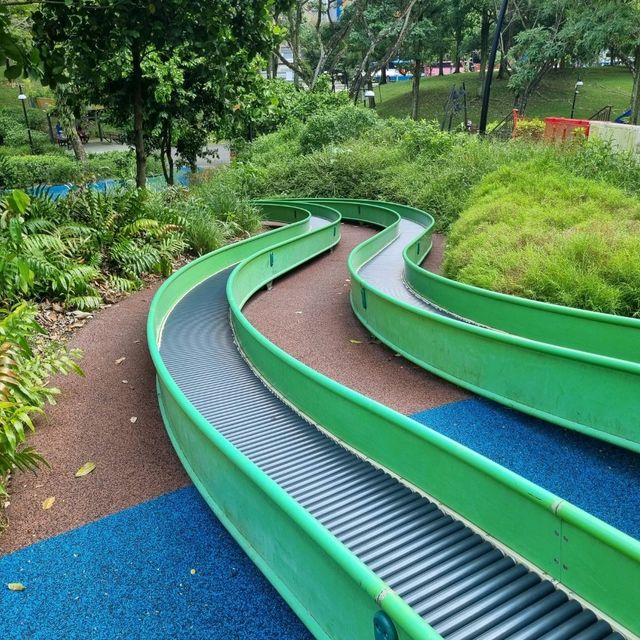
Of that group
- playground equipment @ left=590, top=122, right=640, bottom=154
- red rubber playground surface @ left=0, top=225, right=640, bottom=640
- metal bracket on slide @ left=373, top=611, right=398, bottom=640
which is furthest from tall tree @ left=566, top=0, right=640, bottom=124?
metal bracket on slide @ left=373, top=611, right=398, bottom=640

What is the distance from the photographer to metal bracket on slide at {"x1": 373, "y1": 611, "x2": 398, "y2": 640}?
6.17 ft

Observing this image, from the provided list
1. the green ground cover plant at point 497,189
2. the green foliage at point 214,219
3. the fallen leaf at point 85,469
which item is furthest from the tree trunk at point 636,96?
the fallen leaf at point 85,469

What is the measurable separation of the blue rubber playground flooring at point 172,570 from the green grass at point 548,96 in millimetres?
35676

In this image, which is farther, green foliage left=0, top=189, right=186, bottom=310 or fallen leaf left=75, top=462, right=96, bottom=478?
green foliage left=0, top=189, right=186, bottom=310

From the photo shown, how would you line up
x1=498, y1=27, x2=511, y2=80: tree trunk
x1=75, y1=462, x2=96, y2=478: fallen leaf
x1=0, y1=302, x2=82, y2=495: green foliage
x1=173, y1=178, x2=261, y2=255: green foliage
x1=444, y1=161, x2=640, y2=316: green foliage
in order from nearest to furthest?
x1=0, y1=302, x2=82, y2=495: green foliage
x1=75, y1=462, x2=96, y2=478: fallen leaf
x1=444, y1=161, x2=640, y2=316: green foliage
x1=173, y1=178, x2=261, y2=255: green foliage
x1=498, y1=27, x2=511, y2=80: tree trunk

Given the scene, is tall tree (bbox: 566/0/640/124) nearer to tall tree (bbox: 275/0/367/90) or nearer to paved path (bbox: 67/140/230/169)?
tall tree (bbox: 275/0/367/90)

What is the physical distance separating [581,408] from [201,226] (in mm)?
7208

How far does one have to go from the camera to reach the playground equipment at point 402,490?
7.48ft

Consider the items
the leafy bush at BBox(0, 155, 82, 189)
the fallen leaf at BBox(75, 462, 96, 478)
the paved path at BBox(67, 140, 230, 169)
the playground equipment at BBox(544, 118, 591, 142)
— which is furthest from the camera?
the paved path at BBox(67, 140, 230, 169)

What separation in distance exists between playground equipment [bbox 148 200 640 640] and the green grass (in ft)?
112

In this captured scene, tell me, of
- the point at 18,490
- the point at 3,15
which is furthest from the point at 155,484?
the point at 3,15

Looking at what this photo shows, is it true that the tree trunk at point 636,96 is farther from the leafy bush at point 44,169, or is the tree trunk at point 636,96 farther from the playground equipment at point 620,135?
the leafy bush at point 44,169

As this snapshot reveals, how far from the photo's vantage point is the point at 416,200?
44.6ft

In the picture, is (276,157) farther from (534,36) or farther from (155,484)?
(534,36)
